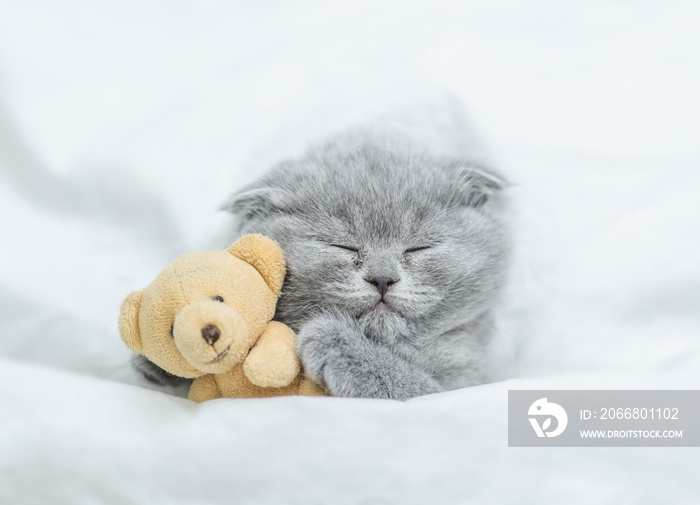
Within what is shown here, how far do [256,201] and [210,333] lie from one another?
0.38 metres

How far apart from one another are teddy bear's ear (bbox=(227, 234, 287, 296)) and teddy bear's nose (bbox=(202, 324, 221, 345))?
17cm

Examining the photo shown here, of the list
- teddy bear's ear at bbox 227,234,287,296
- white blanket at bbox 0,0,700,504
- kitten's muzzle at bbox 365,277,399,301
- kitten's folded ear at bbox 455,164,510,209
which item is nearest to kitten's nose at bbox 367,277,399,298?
kitten's muzzle at bbox 365,277,399,301

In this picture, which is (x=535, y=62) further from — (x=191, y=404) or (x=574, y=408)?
(x=191, y=404)

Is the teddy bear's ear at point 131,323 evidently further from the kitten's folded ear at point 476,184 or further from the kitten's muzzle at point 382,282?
the kitten's folded ear at point 476,184

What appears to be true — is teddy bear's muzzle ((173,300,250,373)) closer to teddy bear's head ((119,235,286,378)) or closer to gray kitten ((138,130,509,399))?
teddy bear's head ((119,235,286,378))

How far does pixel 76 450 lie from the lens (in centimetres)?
85

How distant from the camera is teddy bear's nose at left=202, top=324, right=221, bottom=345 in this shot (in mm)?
780

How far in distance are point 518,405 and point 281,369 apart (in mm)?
352

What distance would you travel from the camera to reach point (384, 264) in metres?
0.94

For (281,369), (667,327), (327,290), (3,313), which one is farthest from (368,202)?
(3,313)

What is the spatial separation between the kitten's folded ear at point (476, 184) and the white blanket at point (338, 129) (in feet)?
0.65

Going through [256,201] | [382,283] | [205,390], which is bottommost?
[205,390]

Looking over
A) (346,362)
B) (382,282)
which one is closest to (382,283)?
(382,282)

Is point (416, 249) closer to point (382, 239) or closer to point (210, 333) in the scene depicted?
point (382, 239)
